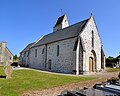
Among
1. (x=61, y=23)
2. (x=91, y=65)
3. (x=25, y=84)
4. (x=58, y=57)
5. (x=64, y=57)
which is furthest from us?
(x=61, y=23)

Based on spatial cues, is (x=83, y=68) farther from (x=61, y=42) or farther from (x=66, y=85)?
(x=66, y=85)

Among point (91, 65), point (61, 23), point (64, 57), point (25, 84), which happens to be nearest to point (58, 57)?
point (64, 57)

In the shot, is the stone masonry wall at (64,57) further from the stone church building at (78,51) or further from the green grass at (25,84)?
the green grass at (25,84)

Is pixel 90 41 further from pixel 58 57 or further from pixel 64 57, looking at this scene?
pixel 58 57

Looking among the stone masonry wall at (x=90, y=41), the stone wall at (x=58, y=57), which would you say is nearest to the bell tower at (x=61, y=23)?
the stone wall at (x=58, y=57)

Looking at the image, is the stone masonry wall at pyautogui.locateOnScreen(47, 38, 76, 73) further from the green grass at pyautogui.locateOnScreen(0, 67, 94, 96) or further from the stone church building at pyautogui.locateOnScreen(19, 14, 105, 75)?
the green grass at pyautogui.locateOnScreen(0, 67, 94, 96)

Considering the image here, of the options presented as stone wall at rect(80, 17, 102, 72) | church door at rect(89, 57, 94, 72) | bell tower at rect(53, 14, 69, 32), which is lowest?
church door at rect(89, 57, 94, 72)

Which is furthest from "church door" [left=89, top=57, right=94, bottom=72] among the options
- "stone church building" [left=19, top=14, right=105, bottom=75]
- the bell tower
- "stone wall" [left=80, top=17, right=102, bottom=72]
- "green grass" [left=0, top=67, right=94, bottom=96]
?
the bell tower

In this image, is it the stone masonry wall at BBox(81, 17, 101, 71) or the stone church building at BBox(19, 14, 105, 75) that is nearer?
the stone church building at BBox(19, 14, 105, 75)

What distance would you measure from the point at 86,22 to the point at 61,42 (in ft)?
18.8

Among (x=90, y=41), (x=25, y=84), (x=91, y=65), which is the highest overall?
(x=90, y=41)

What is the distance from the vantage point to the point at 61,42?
28.5 metres

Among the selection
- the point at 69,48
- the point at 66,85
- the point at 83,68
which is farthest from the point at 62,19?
the point at 66,85

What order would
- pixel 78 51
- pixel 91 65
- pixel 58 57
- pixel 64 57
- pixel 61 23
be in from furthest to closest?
pixel 61 23 → pixel 58 57 → pixel 64 57 → pixel 91 65 → pixel 78 51
